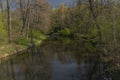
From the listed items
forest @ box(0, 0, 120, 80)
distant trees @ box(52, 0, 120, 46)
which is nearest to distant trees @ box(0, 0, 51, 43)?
forest @ box(0, 0, 120, 80)

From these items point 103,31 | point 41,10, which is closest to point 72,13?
point 41,10

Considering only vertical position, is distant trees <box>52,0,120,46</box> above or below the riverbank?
above

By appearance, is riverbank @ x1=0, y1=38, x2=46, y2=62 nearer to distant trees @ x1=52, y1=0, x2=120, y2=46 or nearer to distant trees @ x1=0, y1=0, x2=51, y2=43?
distant trees @ x1=0, y1=0, x2=51, y2=43

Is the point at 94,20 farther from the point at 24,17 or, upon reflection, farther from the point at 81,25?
the point at 81,25

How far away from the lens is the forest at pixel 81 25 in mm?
Result: 32625

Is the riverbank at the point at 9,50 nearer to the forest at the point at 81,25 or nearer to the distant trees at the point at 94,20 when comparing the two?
the forest at the point at 81,25

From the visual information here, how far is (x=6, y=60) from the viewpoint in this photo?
117 ft

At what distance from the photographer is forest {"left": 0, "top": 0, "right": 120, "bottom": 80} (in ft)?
107

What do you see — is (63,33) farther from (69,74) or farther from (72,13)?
(69,74)

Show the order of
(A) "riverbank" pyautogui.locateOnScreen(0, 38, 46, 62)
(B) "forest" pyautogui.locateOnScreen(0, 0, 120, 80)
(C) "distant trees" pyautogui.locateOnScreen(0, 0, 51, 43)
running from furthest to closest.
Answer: (C) "distant trees" pyautogui.locateOnScreen(0, 0, 51, 43) < (A) "riverbank" pyautogui.locateOnScreen(0, 38, 46, 62) < (B) "forest" pyautogui.locateOnScreen(0, 0, 120, 80)

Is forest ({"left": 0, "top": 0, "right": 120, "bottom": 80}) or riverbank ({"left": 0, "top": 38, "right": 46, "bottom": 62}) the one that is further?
riverbank ({"left": 0, "top": 38, "right": 46, "bottom": 62})

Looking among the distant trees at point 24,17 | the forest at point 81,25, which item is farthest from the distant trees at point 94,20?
the distant trees at point 24,17

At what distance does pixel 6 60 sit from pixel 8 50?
6.21 m

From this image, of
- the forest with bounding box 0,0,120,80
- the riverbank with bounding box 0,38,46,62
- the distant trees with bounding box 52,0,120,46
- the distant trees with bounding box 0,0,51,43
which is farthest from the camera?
the distant trees with bounding box 0,0,51,43
